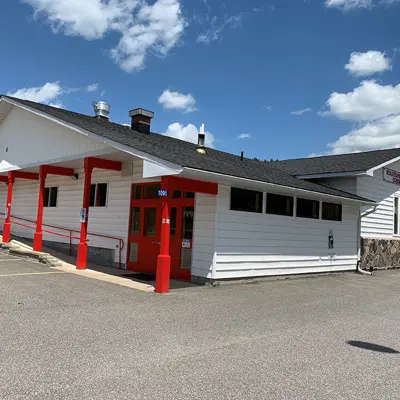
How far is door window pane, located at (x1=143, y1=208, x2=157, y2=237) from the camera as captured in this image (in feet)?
40.0

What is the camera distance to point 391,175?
1756 cm

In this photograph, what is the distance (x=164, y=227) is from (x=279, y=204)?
14.5 feet

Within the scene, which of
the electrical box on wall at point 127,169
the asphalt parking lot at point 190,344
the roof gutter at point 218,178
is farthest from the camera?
the electrical box on wall at point 127,169

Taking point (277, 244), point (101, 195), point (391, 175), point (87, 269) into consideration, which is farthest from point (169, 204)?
point (391, 175)

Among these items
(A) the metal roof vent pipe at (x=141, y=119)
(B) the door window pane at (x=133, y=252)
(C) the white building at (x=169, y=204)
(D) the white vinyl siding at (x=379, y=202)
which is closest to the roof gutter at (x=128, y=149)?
(C) the white building at (x=169, y=204)

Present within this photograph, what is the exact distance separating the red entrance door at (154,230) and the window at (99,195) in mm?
1674

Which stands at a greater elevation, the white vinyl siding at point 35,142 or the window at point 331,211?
the white vinyl siding at point 35,142

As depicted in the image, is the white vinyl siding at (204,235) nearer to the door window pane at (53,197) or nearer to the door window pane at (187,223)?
the door window pane at (187,223)

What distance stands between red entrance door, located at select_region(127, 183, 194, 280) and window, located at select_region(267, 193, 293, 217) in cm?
236

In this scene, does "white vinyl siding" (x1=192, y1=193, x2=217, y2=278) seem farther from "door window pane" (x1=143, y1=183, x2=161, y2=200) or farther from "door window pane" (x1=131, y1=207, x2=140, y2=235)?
"door window pane" (x1=131, y1=207, x2=140, y2=235)

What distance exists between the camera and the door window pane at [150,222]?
1220cm

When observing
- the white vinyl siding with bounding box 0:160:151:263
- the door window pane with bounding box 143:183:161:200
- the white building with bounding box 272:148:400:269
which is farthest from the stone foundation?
the white vinyl siding with bounding box 0:160:151:263

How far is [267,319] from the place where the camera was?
7.04 metres

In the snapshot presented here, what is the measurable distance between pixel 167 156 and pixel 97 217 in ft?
19.3
